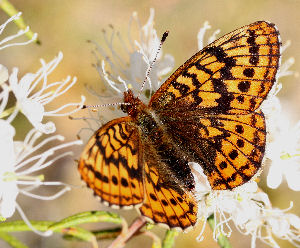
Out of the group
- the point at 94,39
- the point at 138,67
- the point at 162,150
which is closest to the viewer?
the point at 162,150

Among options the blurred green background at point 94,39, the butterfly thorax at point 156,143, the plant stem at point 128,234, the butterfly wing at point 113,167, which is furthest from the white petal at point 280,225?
the blurred green background at point 94,39

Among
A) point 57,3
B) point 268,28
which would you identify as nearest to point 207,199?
point 268,28

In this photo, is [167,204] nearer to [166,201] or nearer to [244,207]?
[166,201]

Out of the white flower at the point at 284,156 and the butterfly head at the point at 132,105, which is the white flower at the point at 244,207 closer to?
the white flower at the point at 284,156

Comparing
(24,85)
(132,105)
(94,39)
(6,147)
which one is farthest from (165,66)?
(94,39)

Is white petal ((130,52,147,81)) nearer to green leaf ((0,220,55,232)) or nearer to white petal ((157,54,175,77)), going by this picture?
white petal ((157,54,175,77))

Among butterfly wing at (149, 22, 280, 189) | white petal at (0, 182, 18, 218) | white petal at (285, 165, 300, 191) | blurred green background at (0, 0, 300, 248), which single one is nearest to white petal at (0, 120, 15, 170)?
white petal at (0, 182, 18, 218)

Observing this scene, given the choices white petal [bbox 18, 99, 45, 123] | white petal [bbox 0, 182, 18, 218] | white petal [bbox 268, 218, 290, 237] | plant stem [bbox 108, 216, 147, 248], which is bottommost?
white petal [bbox 268, 218, 290, 237]
